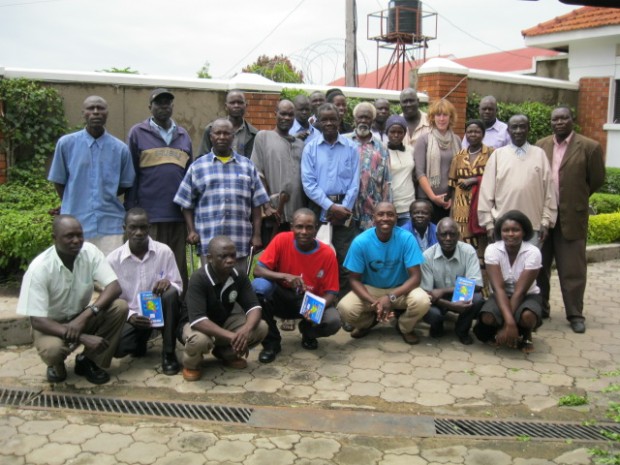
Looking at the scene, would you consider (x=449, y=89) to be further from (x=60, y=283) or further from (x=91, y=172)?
(x=60, y=283)

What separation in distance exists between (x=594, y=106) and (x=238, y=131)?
365 inches

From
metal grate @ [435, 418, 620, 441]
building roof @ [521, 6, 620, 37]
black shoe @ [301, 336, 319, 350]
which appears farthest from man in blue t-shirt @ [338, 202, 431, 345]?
building roof @ [521, 6, 620, 37]

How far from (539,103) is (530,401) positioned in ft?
28.8

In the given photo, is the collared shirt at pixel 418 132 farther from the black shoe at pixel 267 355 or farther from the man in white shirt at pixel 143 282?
the man in white shirt at pixel 143 282

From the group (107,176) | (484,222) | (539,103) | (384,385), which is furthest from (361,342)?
(539,103)

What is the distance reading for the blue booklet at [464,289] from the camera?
552 cm

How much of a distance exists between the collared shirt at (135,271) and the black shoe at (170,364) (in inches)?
15.5

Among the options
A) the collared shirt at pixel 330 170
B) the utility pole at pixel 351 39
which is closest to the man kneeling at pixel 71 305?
the collared shirt at pixel 330 170

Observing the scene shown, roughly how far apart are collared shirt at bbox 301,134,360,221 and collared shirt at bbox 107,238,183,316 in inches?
60.0

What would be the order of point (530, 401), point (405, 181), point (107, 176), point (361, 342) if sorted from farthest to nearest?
point (405, 181) < point (361, 342) < point (107, 176) < point (530, 401)

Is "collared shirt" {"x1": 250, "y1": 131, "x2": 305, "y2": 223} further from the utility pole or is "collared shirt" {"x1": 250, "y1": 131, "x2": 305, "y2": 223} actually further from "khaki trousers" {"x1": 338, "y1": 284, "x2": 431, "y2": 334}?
the utility pole

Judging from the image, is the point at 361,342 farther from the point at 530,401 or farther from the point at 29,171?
the point at 29,171

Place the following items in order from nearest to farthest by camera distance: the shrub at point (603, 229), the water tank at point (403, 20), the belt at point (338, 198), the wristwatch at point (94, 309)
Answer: the wristwatch at point (94, 309) → the belt at point (338, 198) → the shrub at point (603, 229) → the water tank at point (403, 20)

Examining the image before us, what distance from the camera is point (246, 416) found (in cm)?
430
